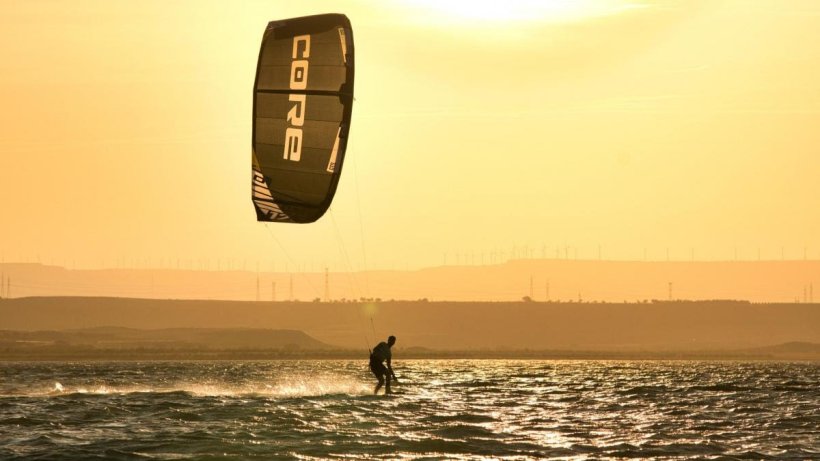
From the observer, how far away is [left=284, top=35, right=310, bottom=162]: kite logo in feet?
123

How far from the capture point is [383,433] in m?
32.2

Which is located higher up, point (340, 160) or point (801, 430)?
point (340, 160)

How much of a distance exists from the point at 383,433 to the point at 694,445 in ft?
26.1

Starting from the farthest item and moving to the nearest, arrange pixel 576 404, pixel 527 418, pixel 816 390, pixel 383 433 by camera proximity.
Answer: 1. pixel 816 390
2. pixel 576 404
3. pixel 527 418
4. pixel 383 433

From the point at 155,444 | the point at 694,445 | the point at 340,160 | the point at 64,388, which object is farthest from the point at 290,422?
the point at 64,388

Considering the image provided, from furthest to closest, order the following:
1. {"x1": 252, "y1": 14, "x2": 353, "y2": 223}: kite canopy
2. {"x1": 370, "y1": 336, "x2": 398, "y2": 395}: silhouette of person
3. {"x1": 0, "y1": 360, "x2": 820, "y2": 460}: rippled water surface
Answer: {"x1": 370, "y1": 336, "x2": 398, "y2": 395}: silhouette of person
{"x1": 252, "y1": 14, "x2": 353, "y2": 223}: kite canopy
{"x1": 0, "y1": 360, "x2": 820, "y2": 460}: rippled water surface

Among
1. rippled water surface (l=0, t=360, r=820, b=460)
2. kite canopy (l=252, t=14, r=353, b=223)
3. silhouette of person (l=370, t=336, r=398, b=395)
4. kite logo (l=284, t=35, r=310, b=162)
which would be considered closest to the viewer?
rippled water surface (l=0, t=360, r=820, b=460)

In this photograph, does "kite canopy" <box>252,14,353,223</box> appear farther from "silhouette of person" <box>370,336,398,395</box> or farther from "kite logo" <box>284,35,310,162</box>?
"silhouette of person" <box>370,336,398,395</box>

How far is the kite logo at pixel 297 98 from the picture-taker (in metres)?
37.3

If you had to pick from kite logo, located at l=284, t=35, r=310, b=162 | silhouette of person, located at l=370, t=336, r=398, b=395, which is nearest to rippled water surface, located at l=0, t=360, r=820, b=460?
silhouette of person, located at l=370, t=336, r=398, b=395

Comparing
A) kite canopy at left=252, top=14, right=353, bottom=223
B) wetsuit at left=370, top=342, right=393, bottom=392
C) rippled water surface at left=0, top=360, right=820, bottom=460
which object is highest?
kite canopy at left=252, top=14, right=353, bottom=223

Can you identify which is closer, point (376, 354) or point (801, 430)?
point (801, 430)

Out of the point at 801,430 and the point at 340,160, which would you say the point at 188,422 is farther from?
the point at 801,430

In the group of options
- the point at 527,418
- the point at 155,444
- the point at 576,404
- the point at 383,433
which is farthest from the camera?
the point at 576,404
